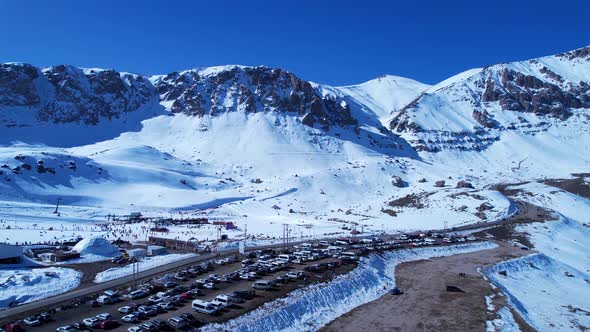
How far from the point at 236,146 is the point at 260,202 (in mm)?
63629

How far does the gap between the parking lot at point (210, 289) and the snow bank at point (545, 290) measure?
1419cm

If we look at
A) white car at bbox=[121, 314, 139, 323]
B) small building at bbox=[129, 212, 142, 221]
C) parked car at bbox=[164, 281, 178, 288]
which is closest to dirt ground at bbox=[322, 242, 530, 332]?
white car at bbox=[121, 314, 139, 323]

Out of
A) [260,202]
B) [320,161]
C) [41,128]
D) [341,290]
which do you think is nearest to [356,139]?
[320,161]

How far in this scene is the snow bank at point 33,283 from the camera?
3203 centimetres

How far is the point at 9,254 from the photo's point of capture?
42875 mm

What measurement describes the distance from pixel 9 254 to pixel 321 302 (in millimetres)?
29827

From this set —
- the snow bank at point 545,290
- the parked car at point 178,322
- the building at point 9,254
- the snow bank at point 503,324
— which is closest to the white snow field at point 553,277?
the snow bank at point 545,290

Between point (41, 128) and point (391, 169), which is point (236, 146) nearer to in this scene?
point (391, 169)

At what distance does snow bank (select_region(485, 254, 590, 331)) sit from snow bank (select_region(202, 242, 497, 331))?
10584mm

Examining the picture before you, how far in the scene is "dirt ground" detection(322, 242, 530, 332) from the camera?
99.9 feet

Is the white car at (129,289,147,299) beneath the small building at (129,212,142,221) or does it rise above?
beneath

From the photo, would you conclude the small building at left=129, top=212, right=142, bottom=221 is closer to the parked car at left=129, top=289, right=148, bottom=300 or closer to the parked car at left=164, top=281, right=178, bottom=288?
the parked car at left=164, top=281, right=178, bottom=288

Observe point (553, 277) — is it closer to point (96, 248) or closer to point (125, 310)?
point (125, 310)

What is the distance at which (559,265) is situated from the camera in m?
55.9
